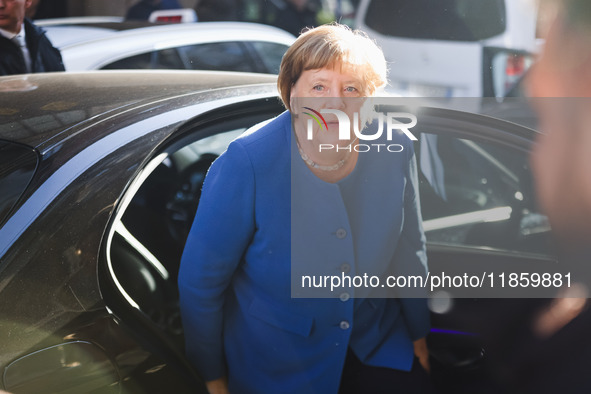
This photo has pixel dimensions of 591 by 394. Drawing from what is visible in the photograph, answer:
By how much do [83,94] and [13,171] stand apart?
0.45m

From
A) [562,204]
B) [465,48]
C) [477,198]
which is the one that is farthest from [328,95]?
[465,48]

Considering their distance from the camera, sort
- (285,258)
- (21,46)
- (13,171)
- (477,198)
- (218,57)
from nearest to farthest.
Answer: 1. (13,171)
2. (285,258)
3. (477,198)
4. (21,46)
5. (218,57)

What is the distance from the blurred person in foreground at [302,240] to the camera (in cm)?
154

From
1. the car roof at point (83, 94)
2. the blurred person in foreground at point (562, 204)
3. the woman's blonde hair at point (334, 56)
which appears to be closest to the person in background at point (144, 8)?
the car roof at point (83, 94)

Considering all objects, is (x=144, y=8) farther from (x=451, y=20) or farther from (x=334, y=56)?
(x=334, y=56)

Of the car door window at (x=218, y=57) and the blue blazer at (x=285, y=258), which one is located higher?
the blue blazer at (x=285, y=258)

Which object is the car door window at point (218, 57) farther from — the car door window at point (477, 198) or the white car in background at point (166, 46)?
the car door window at point (477, 198)

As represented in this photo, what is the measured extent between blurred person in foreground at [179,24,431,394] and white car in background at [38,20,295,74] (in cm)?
236

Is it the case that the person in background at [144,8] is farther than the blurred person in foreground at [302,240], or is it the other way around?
the person in background at [144,8]

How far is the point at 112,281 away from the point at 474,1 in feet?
14.9

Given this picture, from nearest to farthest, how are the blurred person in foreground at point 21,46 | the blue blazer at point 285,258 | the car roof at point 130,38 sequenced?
the blue blazer at point 285,258 < the blurred person in foreground at point 21,46 < the car roof at point 130,38

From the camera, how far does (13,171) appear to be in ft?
4.85

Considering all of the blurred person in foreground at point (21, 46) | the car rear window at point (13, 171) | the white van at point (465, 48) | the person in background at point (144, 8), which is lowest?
the white van at point (465, 48)

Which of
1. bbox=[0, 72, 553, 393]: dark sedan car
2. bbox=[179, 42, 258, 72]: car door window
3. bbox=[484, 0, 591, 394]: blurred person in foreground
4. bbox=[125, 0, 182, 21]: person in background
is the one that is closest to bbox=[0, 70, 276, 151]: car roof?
bbox=[0, 72, 553, 393]: dark sedan car
